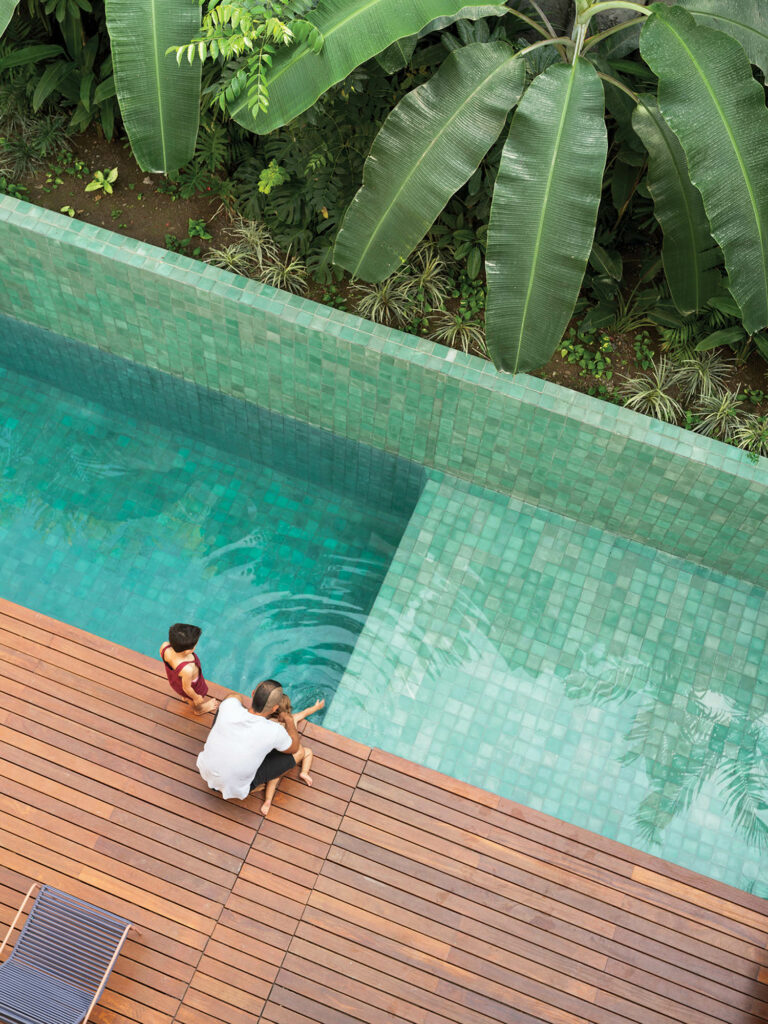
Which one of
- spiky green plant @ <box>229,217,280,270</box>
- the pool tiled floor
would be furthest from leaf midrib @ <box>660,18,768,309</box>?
spiky green plant @ <box>229,217,280,270</box>

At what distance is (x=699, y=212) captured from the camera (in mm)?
4355

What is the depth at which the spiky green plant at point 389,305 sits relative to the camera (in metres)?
5.29

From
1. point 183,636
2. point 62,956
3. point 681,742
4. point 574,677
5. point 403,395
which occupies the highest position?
point 403,395

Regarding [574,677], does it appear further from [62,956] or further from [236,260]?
[236,260]

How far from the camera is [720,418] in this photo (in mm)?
5113

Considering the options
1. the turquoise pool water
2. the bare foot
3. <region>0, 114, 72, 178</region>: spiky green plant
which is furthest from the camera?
<region>0, 114, 72, 178</region>: spiky green plant

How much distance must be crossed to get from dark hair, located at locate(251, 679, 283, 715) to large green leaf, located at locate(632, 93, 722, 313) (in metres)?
2.72

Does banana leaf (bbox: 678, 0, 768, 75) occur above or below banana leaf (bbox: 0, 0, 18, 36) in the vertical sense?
above

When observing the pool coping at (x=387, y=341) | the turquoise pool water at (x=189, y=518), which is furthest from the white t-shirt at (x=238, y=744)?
the pool coping at (x=387, y=341)

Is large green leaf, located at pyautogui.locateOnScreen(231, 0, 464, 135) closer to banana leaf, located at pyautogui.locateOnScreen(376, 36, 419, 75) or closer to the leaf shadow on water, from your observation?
banana leaf, located at pyautogui.locateOnScreen(376, 36, 419, 75)

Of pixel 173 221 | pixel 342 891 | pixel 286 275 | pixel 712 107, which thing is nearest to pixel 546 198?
pixel 712 107

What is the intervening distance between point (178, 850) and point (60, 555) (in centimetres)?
202

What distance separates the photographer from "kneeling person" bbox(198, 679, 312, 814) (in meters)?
3.99

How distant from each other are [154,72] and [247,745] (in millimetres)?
3031
